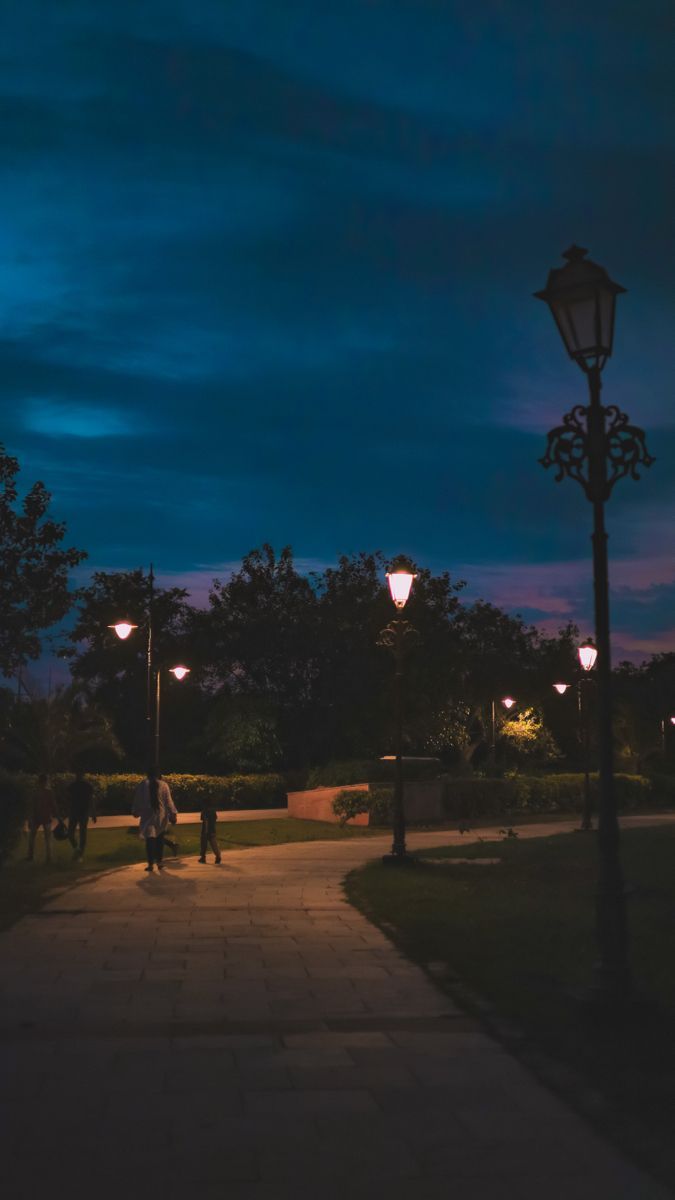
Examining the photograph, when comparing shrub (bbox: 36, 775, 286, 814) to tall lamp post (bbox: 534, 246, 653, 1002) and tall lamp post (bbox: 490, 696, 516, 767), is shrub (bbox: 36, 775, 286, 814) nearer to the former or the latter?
tall lamp post (bbox: 490, 696, 516, 767)

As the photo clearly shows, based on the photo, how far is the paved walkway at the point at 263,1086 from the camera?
4801 millimetres

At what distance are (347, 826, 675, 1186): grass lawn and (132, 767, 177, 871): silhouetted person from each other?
3.17 m

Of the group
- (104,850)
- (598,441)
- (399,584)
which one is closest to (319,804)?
(104,850)

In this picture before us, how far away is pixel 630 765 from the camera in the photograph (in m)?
59.1

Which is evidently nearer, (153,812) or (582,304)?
(582,304)

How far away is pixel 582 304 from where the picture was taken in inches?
Answer: 336

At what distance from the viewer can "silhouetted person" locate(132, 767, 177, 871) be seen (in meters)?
20.2

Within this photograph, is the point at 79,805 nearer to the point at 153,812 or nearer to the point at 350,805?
the point at 153,812

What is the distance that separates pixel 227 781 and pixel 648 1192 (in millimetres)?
43820

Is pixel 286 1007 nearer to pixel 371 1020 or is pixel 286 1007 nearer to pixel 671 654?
pixel 371 1020

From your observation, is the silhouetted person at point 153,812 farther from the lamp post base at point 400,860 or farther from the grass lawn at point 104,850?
the lamp post base at point 400,860

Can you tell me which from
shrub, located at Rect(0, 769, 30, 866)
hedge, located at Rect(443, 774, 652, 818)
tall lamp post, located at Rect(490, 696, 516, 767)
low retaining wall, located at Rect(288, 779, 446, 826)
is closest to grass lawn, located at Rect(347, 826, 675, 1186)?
shrub, located at Rect(0, 769, 30, 866)

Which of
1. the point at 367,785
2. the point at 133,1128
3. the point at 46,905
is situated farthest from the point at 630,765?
the point at 133,1128

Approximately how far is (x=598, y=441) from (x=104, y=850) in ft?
69.1
